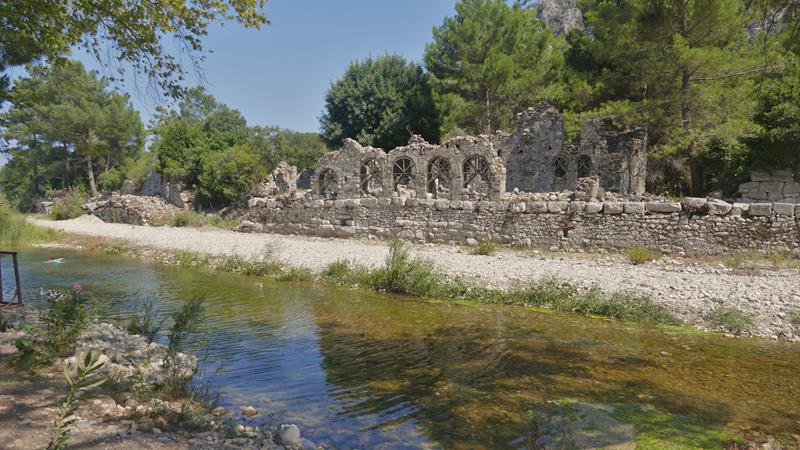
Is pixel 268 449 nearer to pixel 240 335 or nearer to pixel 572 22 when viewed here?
pixel 240 335

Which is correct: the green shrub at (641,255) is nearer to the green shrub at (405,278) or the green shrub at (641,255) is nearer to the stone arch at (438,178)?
the green shrub at (405,278)

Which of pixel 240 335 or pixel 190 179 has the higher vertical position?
pixel 190 179

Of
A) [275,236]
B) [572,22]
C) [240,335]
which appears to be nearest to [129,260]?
[275,236]

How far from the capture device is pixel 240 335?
7.82 metres

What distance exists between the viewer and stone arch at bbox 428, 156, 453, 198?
75.1 ft

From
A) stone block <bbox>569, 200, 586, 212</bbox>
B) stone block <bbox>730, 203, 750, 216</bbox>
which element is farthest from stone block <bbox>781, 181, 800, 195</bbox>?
stone block <bbox>569, 200, 586, 212</bbox>

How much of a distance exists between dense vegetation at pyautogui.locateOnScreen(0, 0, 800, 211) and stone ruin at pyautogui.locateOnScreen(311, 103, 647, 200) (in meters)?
1.06

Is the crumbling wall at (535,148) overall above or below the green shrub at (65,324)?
above

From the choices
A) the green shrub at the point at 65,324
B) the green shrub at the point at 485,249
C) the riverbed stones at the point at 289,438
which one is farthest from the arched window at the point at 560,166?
the riverbed stones at the point at 289,438

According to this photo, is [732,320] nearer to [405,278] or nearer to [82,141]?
[405,278]

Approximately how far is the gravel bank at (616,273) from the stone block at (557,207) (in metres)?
1.31

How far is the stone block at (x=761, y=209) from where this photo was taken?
37.6 feet

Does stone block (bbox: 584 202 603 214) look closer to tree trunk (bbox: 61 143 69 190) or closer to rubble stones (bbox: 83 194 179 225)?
rubble stones (bbox: 83 194 179 225)

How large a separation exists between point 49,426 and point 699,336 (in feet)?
28.0
